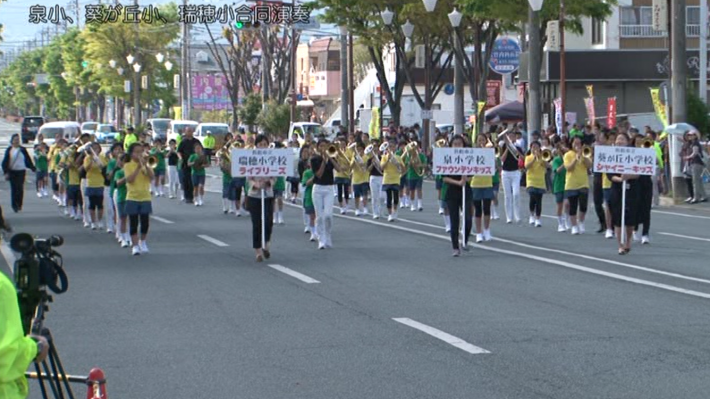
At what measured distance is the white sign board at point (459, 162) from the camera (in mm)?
19891

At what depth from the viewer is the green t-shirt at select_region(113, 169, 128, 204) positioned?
20.1 meters

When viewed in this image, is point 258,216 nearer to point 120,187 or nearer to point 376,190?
point 120,187

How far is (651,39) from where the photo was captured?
196 ft

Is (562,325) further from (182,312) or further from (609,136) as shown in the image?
(609,136)

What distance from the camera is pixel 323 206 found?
20547 mm

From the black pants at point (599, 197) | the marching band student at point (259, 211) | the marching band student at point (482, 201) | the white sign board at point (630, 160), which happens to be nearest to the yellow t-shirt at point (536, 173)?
the black pants at point (599, 197)

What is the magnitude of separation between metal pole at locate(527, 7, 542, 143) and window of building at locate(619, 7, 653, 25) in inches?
908

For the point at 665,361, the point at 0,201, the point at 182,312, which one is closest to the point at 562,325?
the point at 665,361

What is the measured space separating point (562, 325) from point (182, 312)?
3873 mm

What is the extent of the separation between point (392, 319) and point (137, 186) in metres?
7.79

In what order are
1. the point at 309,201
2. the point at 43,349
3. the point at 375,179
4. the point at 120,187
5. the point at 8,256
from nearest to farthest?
the point at 43,349 < the point at 8,256 < the point at 120,187 < the point at 309,201 < the point at 375,179

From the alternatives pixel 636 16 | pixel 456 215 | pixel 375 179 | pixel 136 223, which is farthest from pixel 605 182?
pixel 636 16

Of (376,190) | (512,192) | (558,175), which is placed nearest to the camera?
(558,175)

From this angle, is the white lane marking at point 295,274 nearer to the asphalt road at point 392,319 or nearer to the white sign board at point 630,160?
the asphalt road at point 392,319
